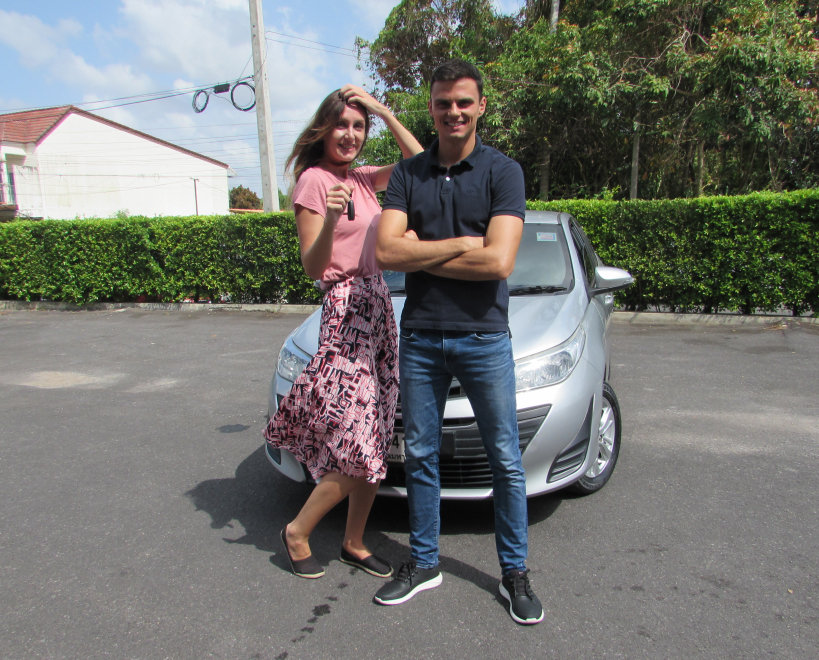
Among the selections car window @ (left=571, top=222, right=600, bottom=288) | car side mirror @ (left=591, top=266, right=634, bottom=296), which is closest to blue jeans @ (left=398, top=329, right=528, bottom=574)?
car side mirror @ (left=591, top=266, right=634, bottom=296)

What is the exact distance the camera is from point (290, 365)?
3.27 m

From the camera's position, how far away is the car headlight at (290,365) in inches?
126

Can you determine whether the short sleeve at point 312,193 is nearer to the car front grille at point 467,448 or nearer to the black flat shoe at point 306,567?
the car front grille at point 467,448

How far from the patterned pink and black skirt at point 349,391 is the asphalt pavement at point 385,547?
1.87 ft

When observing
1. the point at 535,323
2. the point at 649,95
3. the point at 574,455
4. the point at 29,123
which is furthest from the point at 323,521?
the point at 29,123

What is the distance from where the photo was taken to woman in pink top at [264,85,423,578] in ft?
8.15

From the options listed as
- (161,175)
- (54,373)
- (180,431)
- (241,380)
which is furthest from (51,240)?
(161,175)

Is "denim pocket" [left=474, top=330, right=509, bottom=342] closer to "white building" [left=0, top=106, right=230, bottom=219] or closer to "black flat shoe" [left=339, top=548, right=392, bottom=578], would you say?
"black flat shoe" [left=339, top=548, right=392, bottom=578]

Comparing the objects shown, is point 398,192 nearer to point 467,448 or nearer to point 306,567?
point 467,448

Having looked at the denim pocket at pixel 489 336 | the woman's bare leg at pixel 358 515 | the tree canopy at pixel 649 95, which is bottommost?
the woman's bare leg at pixel 358 515

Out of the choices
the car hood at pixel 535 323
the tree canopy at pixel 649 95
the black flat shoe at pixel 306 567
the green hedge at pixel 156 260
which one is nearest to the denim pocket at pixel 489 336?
the car hood at pixel 535 323

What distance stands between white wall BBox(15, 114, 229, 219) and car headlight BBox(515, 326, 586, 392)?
115 feet

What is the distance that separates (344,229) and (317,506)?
1144mm

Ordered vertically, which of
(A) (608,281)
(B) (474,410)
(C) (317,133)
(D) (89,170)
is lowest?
(B) (474,410)
